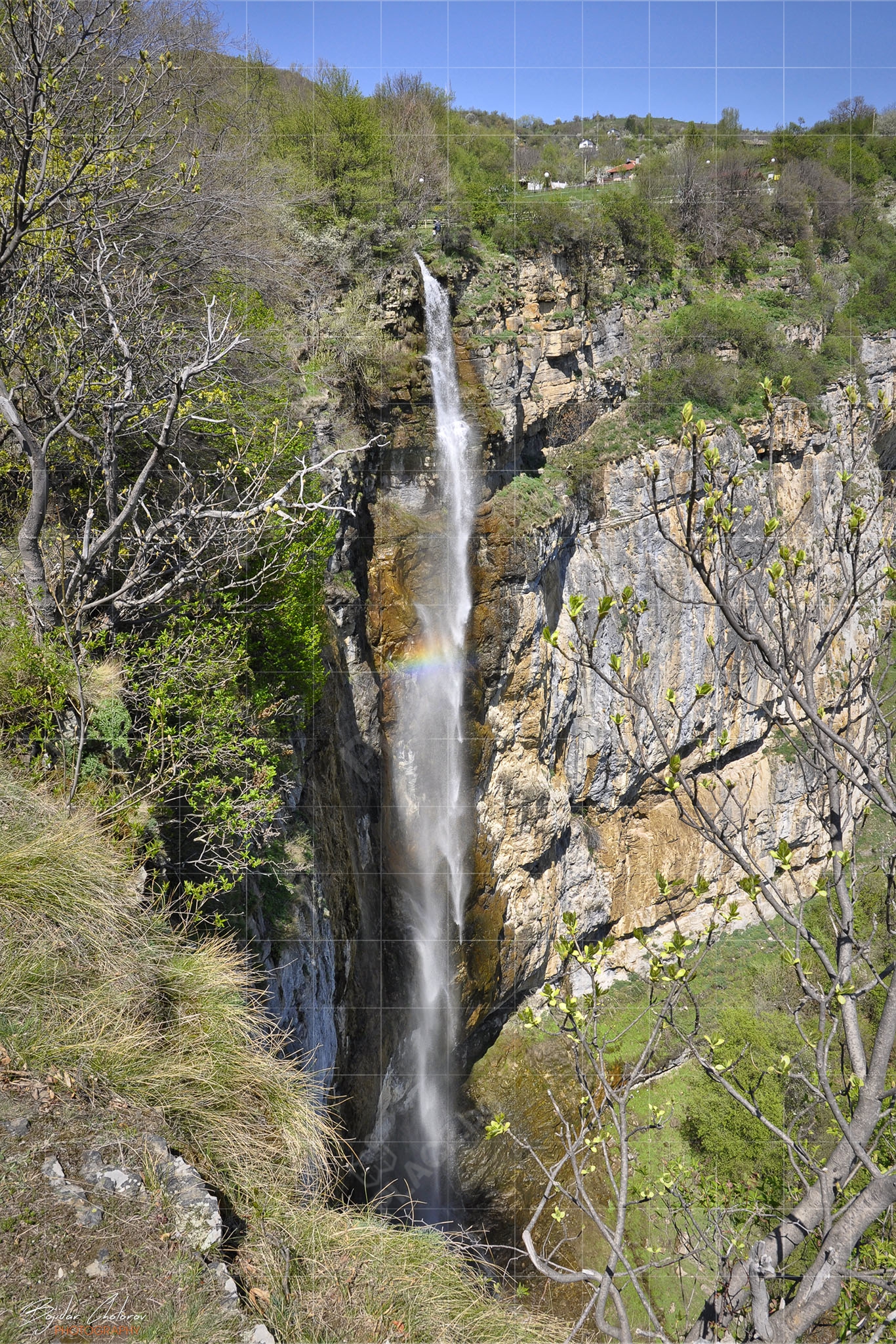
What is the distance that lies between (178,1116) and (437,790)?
9.14 meters

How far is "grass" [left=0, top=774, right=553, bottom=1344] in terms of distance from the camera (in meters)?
2.26

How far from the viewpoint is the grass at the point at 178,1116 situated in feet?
7.41

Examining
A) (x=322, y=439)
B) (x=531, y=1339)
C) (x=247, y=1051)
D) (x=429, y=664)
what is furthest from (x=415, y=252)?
(x=531, y=1339)

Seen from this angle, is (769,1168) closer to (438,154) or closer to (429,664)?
(429,664)

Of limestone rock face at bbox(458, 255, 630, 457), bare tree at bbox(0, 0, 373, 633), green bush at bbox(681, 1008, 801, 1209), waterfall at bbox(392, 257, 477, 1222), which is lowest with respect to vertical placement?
green bush at bbox(681, 1008, 801, 1209)

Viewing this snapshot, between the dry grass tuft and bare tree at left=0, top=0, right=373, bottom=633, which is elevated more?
bare tree at left=0, top=0, right=373, bottom=633

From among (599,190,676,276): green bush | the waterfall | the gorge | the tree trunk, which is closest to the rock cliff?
the gorge

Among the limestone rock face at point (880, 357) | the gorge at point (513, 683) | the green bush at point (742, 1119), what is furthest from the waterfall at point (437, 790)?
the limestone rock face at point (880, 357)

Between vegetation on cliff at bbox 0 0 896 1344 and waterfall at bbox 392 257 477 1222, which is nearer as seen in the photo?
vegetation on cliff at bbox 0 0 896 1344

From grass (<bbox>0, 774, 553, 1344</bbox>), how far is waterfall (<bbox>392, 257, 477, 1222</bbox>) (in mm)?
7875

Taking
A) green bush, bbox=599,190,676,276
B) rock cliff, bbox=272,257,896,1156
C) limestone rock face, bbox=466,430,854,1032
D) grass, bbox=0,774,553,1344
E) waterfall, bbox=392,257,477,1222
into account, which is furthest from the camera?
green bush, bbox=599,190,676,276

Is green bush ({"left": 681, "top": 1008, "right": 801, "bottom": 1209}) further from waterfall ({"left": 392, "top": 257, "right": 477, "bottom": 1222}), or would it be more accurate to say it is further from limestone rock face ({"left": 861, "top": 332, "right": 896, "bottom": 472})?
limestone rock face ({"left": 861, "top": 332, "right": 896, "bottom": 472})

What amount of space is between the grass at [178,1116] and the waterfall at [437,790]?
7.88 meters

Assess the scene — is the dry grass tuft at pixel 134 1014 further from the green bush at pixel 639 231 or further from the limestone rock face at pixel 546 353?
the green bush at pixel 639 231
